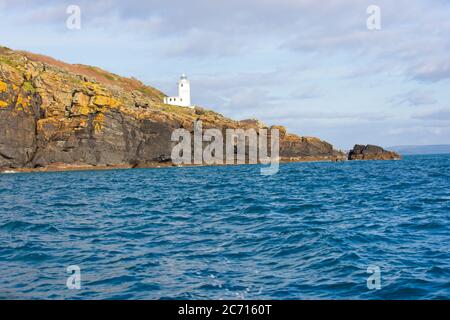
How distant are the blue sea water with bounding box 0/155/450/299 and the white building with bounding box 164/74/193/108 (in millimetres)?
108532

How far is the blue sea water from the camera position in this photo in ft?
39.1

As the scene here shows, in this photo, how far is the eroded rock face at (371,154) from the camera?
149625mm

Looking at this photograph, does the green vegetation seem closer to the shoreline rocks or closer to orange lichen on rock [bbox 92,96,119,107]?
the shoreline rocks

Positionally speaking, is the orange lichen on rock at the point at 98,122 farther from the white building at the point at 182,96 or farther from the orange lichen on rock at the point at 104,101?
the white building at the point at 182,96

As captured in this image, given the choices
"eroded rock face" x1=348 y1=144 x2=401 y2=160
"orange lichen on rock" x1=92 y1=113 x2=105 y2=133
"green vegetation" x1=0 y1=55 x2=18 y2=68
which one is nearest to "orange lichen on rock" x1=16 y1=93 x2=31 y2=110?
"green vegetation" x1=0 y1=55 x2=18 y2=68

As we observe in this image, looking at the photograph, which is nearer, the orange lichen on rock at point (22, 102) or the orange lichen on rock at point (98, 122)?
the orange lichen on rock at point (22, 102)

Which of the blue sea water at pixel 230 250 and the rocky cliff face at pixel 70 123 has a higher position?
the rocky cliff face at pixel 70 123

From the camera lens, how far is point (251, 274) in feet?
43.3

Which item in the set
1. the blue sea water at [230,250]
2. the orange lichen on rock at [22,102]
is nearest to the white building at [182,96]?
the orange lichen on rock at [22,102]

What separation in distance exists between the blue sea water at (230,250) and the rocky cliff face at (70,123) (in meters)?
66.1
